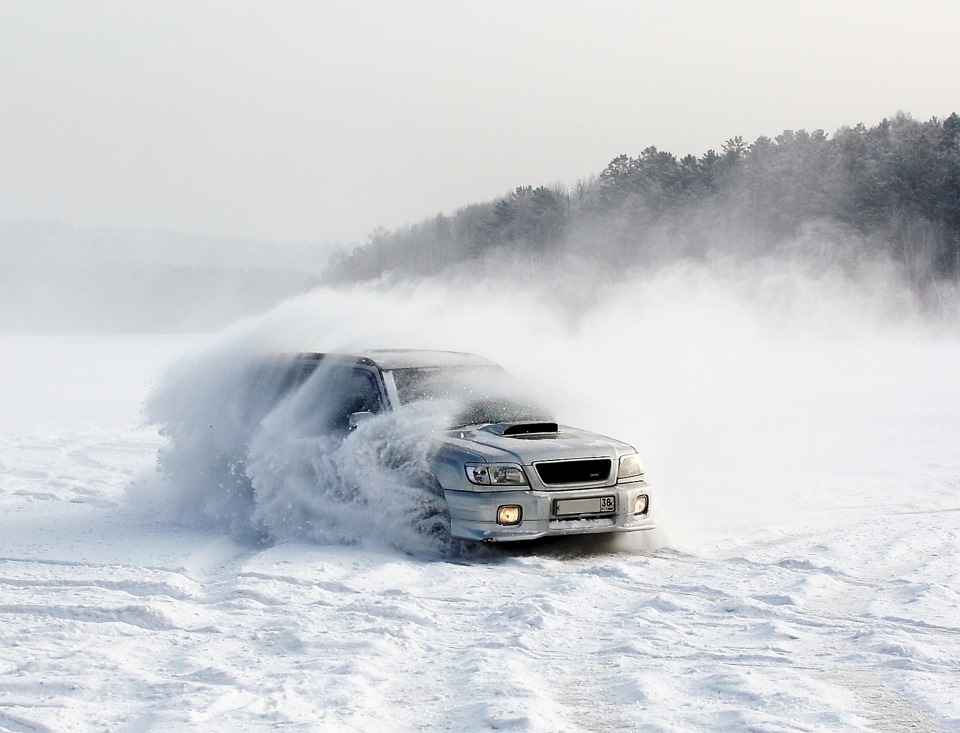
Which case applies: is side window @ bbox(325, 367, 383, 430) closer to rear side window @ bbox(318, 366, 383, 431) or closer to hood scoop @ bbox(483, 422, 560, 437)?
rear side window @ bbox(318, 366, 383, 431)

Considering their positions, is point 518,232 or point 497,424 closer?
point 497,424

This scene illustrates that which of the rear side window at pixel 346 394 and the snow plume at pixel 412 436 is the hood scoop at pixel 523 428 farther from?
the rear side window at pixel 346 394

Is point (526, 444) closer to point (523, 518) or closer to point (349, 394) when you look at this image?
point (523, 518)

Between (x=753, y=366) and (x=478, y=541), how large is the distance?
101 ft

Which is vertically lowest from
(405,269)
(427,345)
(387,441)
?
(387,441)

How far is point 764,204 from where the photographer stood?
2697 inches

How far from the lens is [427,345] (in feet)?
39.4

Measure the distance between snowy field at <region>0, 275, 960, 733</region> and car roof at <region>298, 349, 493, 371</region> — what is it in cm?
81

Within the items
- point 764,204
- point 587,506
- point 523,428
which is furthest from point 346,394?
point 764,204

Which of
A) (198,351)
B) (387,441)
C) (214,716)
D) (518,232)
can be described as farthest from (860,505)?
(518,232)

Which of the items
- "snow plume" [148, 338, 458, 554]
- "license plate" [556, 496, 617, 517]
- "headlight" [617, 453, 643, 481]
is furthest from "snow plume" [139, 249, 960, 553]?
"license plate" [556, 496, 617, 517]

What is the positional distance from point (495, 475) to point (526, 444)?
49cm

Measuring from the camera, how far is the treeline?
61406mm

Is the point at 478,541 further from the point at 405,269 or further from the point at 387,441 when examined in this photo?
the point at 405,269
